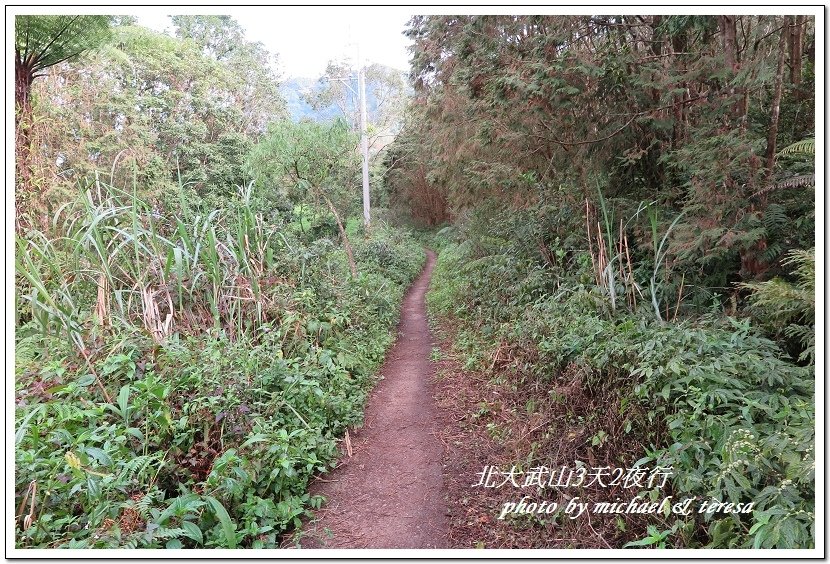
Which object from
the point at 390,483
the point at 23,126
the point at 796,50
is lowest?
the point at 390,483

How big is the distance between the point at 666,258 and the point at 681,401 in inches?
70.6

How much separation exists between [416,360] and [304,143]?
4.51 m

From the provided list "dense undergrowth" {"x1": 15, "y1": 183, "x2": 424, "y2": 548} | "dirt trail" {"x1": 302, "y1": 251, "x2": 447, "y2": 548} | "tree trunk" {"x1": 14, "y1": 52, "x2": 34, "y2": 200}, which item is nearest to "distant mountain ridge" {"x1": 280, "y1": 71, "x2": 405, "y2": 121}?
"tree trunk" {"x1": 14, "y1": 52, "x2": 34, "y2": 200}

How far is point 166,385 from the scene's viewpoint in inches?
108

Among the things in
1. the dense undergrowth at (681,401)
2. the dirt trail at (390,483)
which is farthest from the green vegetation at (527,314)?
the dirt trail at (390,483)

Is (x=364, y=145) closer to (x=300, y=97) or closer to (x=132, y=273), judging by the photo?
(x=300, y=97)

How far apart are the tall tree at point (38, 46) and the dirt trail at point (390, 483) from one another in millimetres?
3484

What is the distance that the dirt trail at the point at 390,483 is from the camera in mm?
2381

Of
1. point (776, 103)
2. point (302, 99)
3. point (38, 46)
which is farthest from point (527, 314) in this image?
point (302, 99)

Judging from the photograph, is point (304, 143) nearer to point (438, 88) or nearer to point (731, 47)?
point (438, 88)

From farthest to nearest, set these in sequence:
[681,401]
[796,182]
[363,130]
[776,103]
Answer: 1. [363,130]
2. [776,103]
3. [796,182]
4. [681,401]

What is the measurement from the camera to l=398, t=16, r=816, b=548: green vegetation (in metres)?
1.96

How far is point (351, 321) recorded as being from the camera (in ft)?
18.1

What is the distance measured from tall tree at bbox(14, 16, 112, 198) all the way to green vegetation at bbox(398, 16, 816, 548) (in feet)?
11.8
